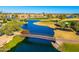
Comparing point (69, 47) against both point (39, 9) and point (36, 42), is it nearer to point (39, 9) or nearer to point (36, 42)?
point (36, 42)

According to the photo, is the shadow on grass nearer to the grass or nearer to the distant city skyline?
the grass

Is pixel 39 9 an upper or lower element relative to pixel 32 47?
upper

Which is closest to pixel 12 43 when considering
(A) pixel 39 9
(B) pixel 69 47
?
(A) pixel 39 9

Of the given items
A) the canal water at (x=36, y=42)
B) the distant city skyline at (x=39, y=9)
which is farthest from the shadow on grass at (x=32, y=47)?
the distant city skyline at (x=39, y=9)

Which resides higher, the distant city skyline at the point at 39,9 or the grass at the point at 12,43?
the distant city skyline at the point at 39,9

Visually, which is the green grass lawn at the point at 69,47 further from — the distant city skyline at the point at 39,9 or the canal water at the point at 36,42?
the distant city skyline at the point at 39,9

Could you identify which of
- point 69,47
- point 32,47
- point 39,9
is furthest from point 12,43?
point 69,47

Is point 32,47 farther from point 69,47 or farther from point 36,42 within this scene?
Answer: point 69,47

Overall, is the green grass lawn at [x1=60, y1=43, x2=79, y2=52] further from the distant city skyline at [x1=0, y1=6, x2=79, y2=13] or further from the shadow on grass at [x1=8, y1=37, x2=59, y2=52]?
the distant city skyline at [x1=0, y1=6, x2=79, y2=13]

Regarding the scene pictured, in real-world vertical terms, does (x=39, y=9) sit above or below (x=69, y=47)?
above

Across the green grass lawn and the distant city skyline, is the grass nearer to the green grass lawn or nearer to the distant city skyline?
the distant city skyline

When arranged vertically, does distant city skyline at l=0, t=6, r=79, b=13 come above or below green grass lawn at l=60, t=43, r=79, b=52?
above

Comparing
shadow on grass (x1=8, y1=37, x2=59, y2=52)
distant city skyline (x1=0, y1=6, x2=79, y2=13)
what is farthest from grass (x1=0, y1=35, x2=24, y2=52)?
distant city skyline (x1=0, y1=6, x2=79, y2=13)

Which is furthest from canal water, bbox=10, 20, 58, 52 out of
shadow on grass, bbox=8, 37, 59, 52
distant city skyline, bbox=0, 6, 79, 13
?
distant city skyline, bbox=0, 6, 79, 13
